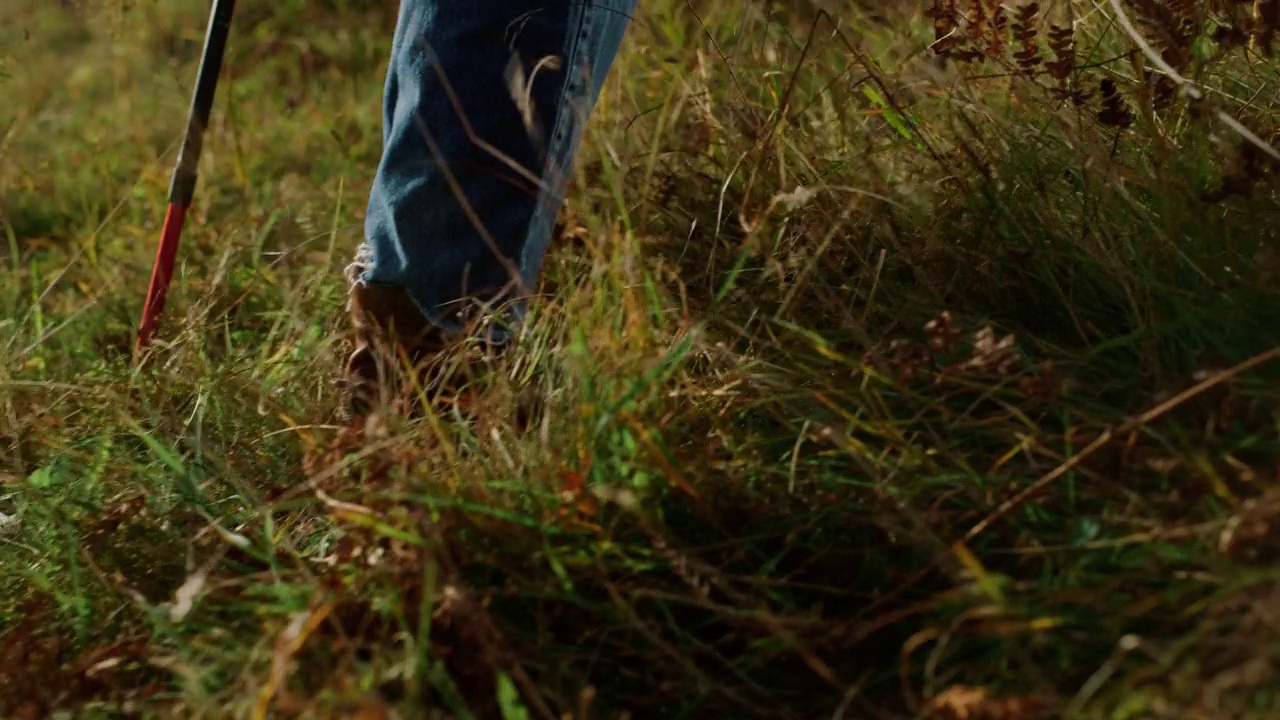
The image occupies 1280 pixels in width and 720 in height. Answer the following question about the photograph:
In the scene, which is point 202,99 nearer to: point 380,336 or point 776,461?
point 380,336

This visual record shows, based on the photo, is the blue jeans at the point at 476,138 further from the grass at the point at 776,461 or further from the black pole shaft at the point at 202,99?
the black pole shaft at the point at 202,99

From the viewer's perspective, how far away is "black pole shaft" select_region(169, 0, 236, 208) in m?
2.39

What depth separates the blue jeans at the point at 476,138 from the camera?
6.17 feet

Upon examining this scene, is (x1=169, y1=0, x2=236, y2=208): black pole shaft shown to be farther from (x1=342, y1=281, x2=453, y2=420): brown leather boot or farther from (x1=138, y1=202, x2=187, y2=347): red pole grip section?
(x1=342, y1=281, x2=453, y2=420): brown leather boot

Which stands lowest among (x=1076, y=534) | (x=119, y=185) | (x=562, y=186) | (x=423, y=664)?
(x=119, y=185)

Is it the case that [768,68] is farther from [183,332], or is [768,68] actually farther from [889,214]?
[183,332]

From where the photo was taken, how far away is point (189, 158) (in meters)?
2.45

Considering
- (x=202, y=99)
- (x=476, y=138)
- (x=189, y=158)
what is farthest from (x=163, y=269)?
(x=476, y=138)

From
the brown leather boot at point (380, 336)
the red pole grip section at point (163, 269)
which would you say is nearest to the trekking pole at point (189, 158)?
the red pole grip section at point (163, 269)

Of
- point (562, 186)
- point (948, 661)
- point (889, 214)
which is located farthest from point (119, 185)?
point (948, 661)

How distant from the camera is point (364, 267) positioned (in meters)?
2.13

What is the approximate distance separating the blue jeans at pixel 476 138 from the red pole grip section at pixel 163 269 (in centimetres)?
56

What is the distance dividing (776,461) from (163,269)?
48.3 inches

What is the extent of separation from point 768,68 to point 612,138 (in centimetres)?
36
